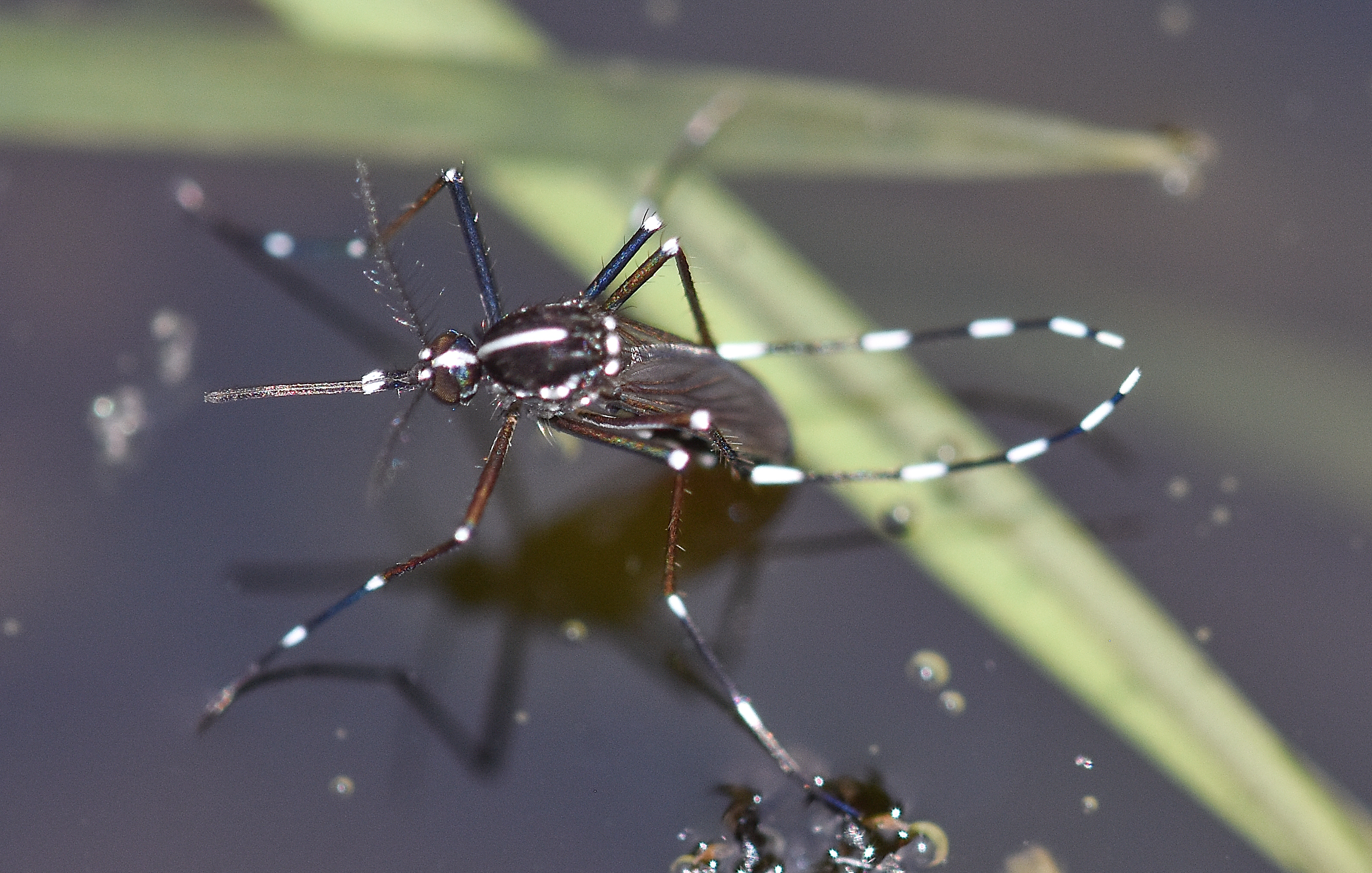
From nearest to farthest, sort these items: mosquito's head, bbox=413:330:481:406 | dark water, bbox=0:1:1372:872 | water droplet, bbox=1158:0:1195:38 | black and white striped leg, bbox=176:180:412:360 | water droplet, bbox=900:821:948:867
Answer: water droplet, bbox=900:821:948:867
dark water, bbox=0:1:1372:872
mosquito's head, bbox=413:330:481:406
black and white striped leg, bbox=176:180:412:360
water droplet, bbox=1158:0:1195:38

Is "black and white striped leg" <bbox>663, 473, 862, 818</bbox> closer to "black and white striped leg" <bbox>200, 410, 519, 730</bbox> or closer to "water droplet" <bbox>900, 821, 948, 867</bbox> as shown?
"water droplet" <bbox>900, 821, 948, 867</bbox>

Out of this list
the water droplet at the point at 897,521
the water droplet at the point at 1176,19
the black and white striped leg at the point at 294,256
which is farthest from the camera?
the water droplet at the point at 1176,19

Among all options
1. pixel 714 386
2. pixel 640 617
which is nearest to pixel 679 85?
pixel 714 386

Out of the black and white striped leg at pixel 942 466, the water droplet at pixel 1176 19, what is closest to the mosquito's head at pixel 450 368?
the black and white striped leg at pixel 942 466

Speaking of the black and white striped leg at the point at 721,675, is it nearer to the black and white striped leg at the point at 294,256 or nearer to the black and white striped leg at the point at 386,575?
the black and white striped leg at the point at 386,575

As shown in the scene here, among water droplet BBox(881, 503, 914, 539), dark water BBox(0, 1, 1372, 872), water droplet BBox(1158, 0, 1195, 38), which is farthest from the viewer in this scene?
water droplet BBox(1158, 0, 1195, 38)

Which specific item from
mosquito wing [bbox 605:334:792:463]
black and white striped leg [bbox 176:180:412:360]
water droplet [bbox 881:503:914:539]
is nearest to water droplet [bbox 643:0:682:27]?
black and white striped leg [bbox 176:180:412:360]
